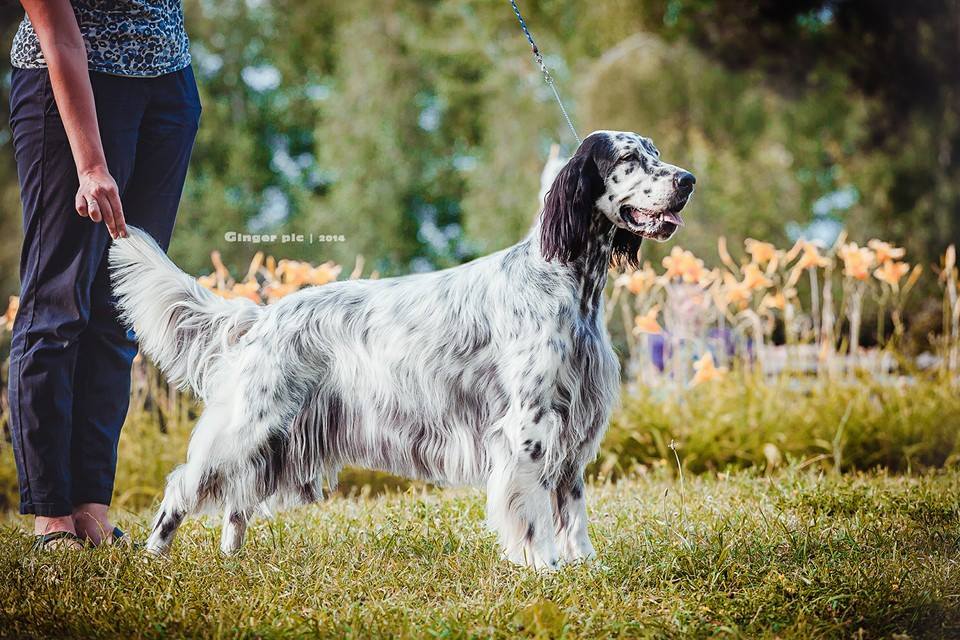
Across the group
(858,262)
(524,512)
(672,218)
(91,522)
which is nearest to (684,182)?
(672,218)

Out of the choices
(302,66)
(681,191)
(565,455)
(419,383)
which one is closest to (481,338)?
(419,383)

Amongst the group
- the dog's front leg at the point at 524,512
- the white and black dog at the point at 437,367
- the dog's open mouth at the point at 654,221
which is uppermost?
the dog's open mouth at the point at 654,221

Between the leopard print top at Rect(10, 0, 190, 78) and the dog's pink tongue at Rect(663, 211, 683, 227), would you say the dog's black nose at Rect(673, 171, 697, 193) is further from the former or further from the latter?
the leopard print top at Rect(10, 0, 190, 78)

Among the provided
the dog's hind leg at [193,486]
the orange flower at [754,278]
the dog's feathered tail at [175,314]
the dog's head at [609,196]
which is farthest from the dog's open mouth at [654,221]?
the orange flower at [754,278]

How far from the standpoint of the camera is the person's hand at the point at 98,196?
8.55 ft

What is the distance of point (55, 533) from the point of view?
280cm

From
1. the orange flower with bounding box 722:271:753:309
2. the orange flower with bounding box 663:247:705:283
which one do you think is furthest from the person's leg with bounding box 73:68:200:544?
the orange flower with bounding box 722:271:753:309

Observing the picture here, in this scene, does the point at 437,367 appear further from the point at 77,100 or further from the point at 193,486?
the point at 77,100

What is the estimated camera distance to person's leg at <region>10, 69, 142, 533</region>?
2748mm

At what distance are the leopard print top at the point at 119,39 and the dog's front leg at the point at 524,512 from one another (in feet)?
5.32

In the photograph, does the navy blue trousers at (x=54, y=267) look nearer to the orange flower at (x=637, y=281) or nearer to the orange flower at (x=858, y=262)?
the orange flower at (x=637, y=281)

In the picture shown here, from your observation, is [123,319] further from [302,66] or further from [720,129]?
[302,66]

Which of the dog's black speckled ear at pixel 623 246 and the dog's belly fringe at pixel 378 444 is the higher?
the dog's black speckled ear at pixel 623 246

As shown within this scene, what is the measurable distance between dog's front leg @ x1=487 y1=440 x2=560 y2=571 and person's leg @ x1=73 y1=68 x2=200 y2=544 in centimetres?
129
